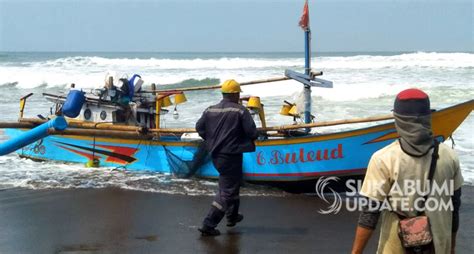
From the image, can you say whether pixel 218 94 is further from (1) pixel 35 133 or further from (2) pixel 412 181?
(2) pixel 412 181

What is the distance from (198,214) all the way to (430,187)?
462 cm

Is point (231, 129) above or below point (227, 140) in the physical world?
above

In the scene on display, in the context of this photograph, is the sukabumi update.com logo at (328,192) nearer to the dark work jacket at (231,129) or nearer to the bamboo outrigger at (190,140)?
the bamboo outrigger at (190,140)

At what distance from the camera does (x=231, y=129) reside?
596 centimetres

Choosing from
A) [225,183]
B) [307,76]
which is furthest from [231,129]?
[307,76]

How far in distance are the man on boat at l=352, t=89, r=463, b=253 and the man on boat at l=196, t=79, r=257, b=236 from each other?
307 centimetres

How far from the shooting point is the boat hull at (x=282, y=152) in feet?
24.6

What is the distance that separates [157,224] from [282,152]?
2359 mm

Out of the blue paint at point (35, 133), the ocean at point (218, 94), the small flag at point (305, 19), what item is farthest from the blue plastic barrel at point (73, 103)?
the small flag at point (305, 19)

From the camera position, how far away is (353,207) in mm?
7574

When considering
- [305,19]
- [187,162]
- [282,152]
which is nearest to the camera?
A: [282,152]

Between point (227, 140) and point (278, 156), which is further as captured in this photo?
point (278, 156)

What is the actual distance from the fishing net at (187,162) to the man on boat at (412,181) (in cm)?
616

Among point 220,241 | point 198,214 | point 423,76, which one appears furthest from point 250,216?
point 423,76
